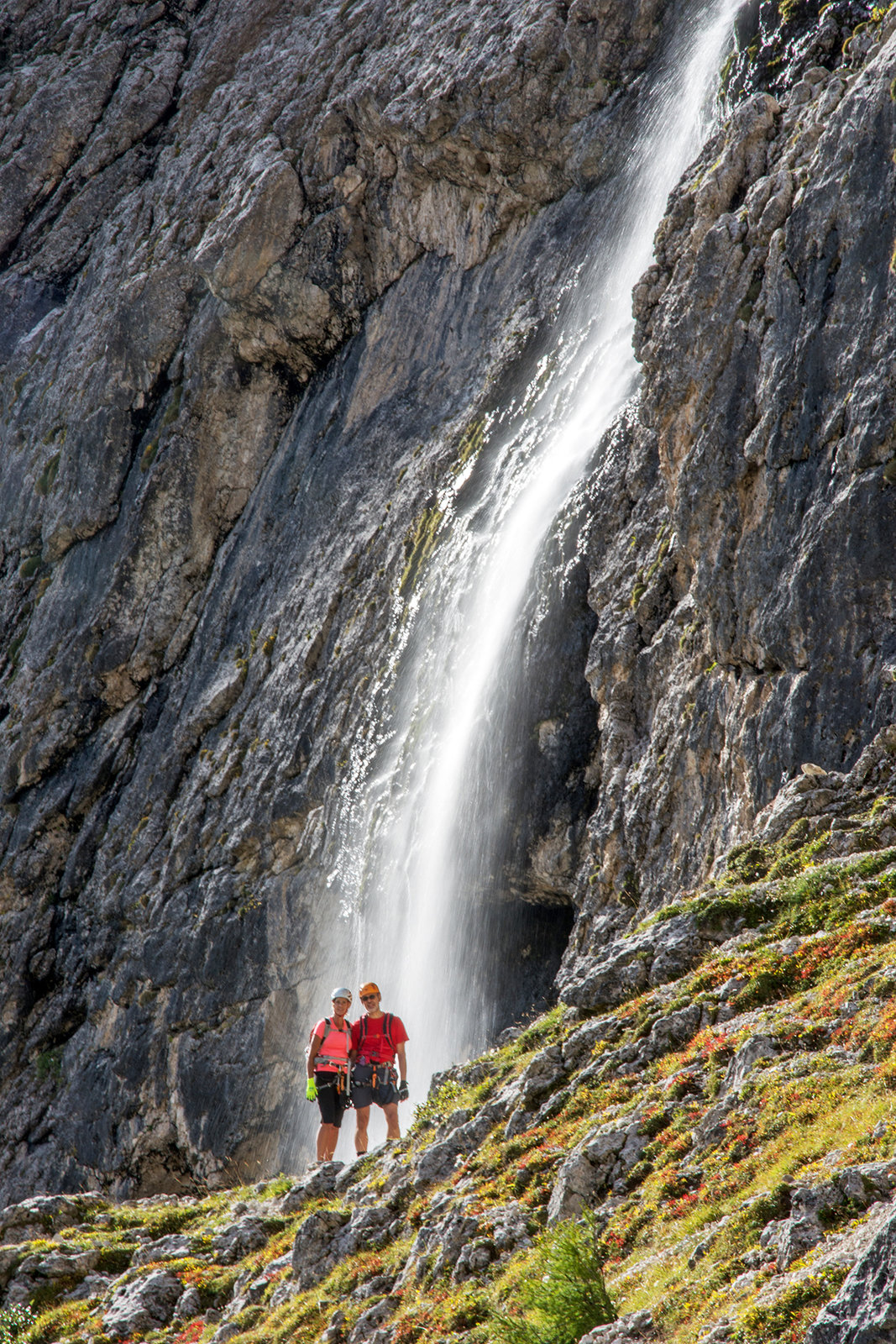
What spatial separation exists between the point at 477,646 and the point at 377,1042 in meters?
9.91

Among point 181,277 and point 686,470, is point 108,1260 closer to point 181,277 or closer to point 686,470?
point 686,470

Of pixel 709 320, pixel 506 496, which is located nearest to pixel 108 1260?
pixel 709 320

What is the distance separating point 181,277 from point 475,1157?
37.0 metres

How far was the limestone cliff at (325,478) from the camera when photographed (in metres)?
13.9

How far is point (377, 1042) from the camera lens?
44.1ft

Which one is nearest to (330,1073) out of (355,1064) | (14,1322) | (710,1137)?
(355,1064)

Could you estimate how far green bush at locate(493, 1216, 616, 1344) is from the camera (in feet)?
18.9

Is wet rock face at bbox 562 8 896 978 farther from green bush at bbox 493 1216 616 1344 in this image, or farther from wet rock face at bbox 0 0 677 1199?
green bush at bbox 493 1216 616 1344

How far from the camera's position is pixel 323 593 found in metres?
31.1

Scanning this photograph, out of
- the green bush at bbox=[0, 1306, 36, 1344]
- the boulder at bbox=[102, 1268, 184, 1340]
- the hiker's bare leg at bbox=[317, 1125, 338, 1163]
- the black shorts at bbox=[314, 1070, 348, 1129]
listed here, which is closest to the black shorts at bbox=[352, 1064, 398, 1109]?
the black shorts at bbox=[314, 1070, 348, 1129]

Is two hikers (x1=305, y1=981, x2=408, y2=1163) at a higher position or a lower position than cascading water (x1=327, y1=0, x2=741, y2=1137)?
lower

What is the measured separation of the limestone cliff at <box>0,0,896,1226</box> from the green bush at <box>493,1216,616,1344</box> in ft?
14.3

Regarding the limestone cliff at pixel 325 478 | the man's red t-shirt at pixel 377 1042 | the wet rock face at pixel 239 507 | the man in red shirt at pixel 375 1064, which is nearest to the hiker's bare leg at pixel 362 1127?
the man in red shirt at pixel 375 1064

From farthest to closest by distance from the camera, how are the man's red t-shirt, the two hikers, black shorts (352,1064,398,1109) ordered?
1. the man's red t-shirt
2. the two hikers
3. black shorts (352,1064,398,1109)
